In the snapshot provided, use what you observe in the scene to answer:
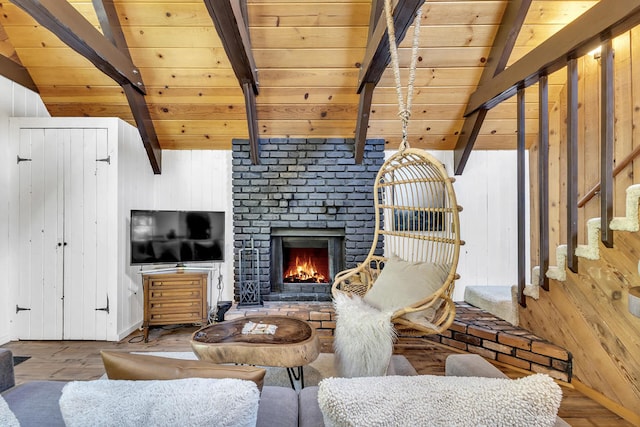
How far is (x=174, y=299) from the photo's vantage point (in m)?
3.23

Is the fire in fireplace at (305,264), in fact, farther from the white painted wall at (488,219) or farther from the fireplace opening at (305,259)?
the white painted wall at (488,219)

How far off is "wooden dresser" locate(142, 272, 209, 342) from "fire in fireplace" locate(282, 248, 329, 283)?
1053 mm

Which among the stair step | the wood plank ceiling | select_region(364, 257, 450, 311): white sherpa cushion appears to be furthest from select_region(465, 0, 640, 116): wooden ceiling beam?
the stair step

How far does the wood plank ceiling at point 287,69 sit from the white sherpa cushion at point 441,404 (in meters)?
2.94

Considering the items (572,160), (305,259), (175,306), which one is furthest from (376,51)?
(175,306)

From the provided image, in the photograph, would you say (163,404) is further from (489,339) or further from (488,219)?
(488,219)

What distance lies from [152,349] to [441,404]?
9.64 ft

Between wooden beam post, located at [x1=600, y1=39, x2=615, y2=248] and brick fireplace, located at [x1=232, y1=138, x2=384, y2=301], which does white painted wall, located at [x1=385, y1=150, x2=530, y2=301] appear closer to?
brick fireplace, located at [x1=232, y1=138, x2=384, y2=301]

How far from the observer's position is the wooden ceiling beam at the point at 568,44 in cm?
178

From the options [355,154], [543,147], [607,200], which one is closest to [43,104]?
[355,154]

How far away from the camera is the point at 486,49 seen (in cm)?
298

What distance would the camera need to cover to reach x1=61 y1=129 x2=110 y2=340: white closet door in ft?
10.2

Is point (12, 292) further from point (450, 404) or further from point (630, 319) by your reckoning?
point (630, 319)

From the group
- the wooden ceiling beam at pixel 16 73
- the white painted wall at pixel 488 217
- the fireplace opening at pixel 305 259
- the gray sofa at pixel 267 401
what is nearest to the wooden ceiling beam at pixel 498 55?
the white painted wall at pixel 488 217
